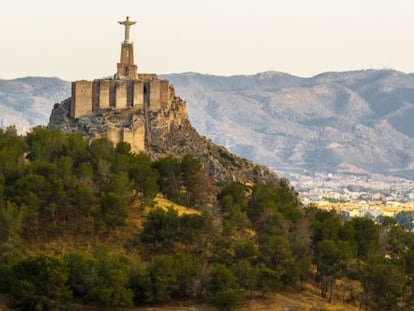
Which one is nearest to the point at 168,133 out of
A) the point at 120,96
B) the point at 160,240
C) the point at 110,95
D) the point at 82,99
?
the point at 120,96

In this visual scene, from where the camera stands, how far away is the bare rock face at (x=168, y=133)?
4166 inches

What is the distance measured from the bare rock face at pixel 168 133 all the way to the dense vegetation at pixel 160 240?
18.2m

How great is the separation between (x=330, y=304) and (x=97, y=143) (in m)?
25.8

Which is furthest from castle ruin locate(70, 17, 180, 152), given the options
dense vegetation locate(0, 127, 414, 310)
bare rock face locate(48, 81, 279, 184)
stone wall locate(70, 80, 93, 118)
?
dense vegetation locate(0, 127, 414, 310)

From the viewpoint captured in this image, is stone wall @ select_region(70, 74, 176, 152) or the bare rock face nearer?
the bare rock face

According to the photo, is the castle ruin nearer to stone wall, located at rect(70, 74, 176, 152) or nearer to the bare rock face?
stone wall, located at rect(70, 74, 176, 152)

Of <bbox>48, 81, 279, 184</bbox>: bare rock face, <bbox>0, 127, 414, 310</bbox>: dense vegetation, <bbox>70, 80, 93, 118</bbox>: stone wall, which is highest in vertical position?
<bbox>70, 80, 93, 118</bbox>: stone wall

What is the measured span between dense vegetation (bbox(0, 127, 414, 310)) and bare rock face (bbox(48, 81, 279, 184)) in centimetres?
1820

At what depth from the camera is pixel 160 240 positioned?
237ft

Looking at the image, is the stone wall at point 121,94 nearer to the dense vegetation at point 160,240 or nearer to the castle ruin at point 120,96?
the castle ruin at point 120,96

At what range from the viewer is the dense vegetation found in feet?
207

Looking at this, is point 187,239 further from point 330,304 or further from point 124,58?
point 124,58

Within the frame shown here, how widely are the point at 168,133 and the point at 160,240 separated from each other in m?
39.4

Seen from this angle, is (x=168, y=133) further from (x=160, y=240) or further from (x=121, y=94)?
(x=160, y=240)
